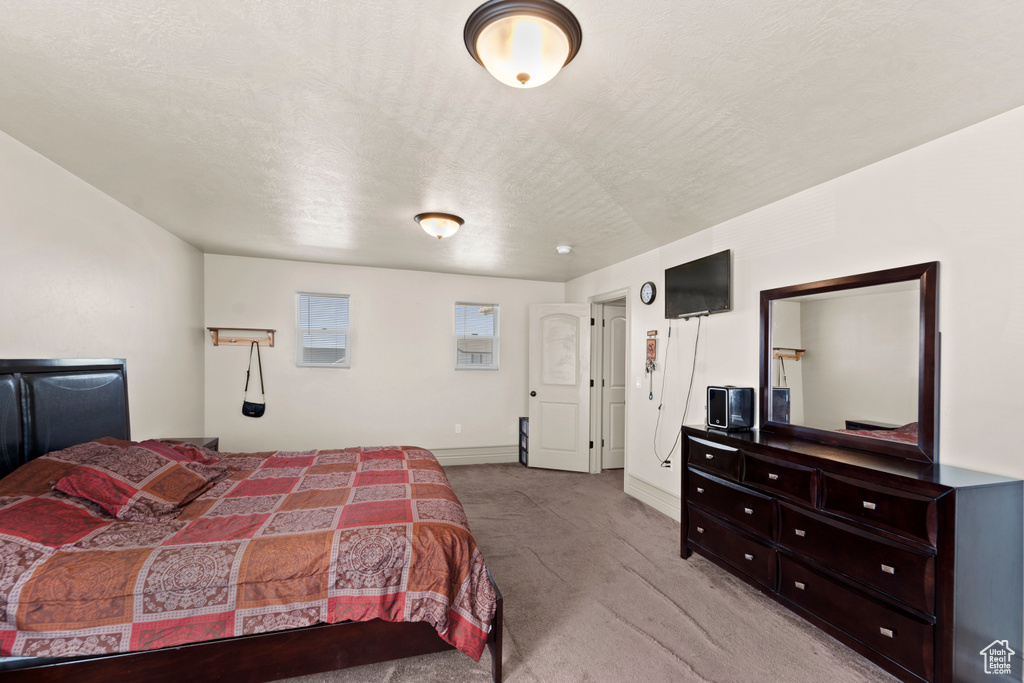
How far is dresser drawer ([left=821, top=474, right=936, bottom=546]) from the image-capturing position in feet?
6.09

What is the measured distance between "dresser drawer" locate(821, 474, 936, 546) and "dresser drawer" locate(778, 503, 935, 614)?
70mm

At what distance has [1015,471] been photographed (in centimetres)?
191

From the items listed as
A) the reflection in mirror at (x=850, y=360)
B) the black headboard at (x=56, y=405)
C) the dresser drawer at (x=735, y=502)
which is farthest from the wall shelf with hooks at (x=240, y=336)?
the reflection in mirror at (x=850, y=360)

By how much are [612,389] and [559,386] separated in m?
0.71

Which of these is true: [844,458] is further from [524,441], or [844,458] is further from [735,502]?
[524,441]

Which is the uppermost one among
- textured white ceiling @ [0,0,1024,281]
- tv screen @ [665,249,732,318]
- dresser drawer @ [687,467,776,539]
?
textured white ceiling @ [0,0,1024,281]

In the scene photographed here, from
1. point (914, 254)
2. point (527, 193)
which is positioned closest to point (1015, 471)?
point (914, 254)

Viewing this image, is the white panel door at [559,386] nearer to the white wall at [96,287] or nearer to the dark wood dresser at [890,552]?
the dark wood dresser at [890,552]

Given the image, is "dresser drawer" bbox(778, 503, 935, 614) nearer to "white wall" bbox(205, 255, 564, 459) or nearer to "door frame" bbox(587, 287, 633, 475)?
"door frame" bbox(587, 287, 633, 475)

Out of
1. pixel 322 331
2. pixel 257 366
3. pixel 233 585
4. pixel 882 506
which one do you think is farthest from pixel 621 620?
pixel 257 366

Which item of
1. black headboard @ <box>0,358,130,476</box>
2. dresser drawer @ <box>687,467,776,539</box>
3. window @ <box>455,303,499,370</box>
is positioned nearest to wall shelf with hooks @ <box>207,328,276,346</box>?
black headboard @ <box>0,358,130,476</box>

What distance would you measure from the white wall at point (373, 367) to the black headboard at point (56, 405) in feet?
6.34

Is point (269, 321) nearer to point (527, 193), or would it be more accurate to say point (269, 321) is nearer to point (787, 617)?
point (527, 193)

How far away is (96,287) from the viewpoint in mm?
2988
